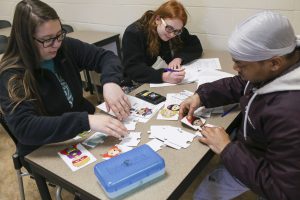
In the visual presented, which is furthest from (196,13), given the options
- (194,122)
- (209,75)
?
(194,122)

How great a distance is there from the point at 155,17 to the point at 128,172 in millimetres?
1304

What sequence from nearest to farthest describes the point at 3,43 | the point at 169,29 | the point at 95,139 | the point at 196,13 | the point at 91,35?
the point at 95,139, the point at 169,29, the point at 196,13, the point at 3,43, the point at 91,35

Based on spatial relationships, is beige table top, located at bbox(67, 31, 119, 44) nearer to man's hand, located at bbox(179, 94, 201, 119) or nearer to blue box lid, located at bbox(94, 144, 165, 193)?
man's hand, located at bbox(179, 94, 201, 119)

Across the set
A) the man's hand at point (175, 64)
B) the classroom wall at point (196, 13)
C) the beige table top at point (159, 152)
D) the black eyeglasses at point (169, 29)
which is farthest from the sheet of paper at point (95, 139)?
the classroom wall at point (196, 13)

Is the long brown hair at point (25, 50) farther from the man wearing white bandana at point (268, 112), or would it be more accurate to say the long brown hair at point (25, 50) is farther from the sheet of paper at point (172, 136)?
the man wearing white bandana at point (268, 112)

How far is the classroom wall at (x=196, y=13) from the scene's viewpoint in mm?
2051

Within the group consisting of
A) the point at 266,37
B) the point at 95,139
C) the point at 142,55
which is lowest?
the point at 95,139

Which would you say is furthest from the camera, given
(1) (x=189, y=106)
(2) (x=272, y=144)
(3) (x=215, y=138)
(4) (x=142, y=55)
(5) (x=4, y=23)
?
(5) (x=4, y=23)

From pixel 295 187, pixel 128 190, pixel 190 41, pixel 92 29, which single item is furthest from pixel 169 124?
pixel 92 29

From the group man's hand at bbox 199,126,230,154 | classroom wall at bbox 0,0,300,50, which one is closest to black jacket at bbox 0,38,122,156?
man's hand at bbox 199,126,230,154

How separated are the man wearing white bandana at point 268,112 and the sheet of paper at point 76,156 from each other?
491 mm

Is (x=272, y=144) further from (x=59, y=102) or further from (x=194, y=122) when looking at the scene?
(x=59, y=102)

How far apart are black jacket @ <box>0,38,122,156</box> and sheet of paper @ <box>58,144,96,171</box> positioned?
0.19ft

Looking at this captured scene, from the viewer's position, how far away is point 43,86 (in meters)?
1.40
